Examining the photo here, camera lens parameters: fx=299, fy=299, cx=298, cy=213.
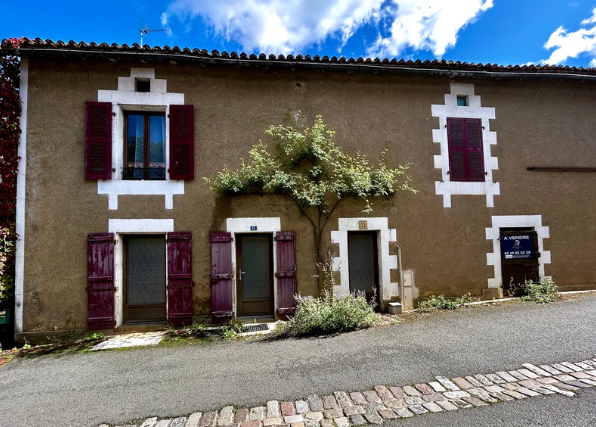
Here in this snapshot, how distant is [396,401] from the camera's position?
113 inches

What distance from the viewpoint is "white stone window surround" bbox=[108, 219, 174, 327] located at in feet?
18.0

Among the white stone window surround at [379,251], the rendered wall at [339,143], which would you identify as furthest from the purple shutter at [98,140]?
the white stone window surround at [379,251]

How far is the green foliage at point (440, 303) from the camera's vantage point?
19.9 ft

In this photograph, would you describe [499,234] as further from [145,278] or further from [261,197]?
[145,278]

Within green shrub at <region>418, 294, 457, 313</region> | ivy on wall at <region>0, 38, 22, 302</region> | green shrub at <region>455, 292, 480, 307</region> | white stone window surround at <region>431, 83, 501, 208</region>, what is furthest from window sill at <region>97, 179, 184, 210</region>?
green shrub at <region>455, 292, 480, 307</region>

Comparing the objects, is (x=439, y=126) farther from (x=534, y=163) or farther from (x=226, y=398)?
(x=226, y=398)

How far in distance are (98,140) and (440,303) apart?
24.4 ft

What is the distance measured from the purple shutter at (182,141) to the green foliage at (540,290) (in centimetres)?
739

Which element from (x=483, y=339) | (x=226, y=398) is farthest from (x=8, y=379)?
(x=483, y=339)

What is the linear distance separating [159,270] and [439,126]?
658cm

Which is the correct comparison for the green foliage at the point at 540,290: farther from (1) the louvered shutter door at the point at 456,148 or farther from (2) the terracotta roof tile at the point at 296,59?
(2) the terracotta roof tile at the point at 296,59

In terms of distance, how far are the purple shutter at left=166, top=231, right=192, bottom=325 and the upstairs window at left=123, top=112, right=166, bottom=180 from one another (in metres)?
1.36

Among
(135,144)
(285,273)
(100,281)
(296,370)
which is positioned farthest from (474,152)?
(100,281)

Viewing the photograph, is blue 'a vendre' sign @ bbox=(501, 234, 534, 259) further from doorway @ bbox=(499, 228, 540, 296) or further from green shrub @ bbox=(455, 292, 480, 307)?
green shrub @ bbox=(455, 292, 480, 307)
